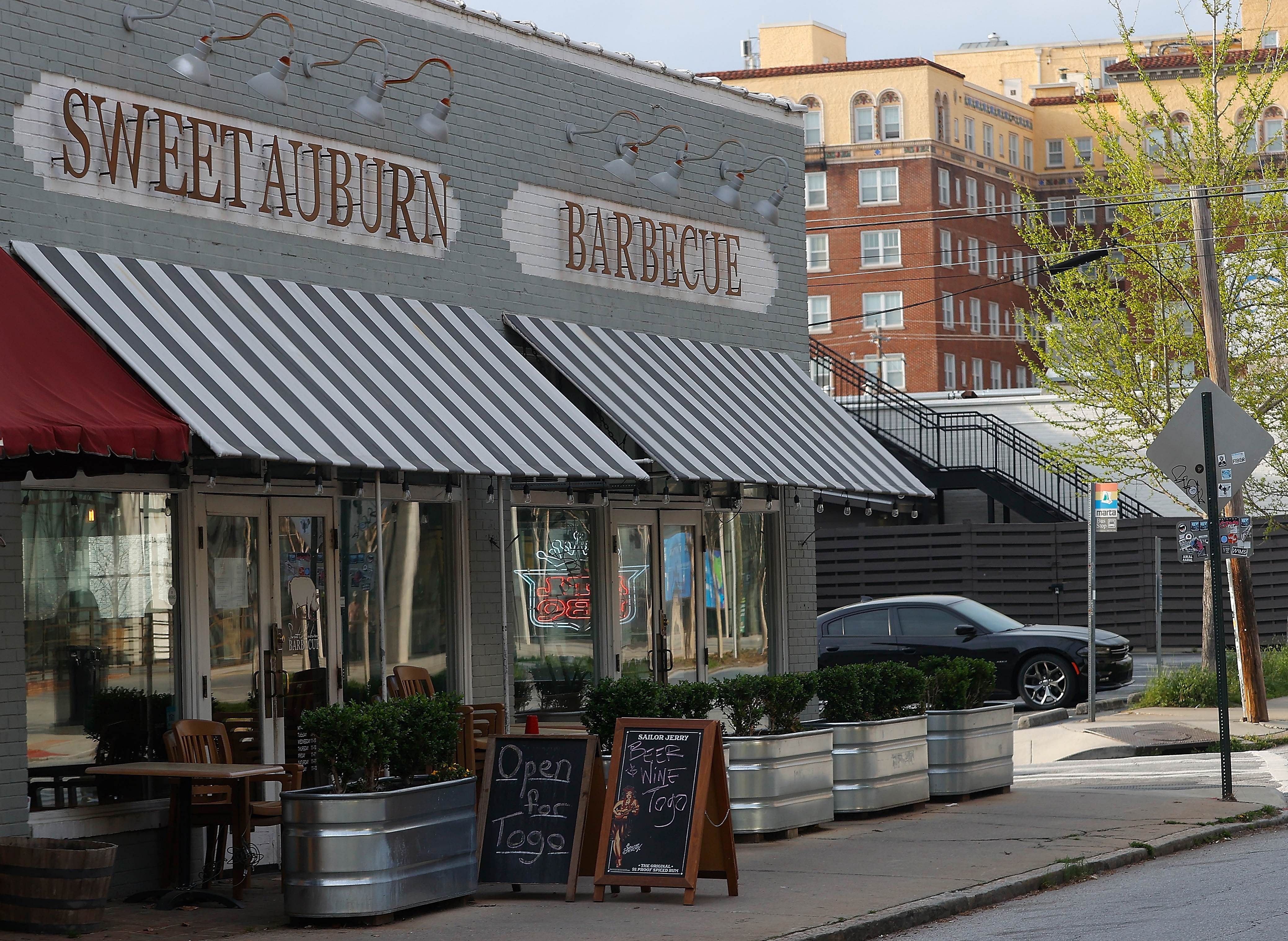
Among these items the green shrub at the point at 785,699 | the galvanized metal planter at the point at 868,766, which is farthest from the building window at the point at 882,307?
the green shrub at the point at 785,699

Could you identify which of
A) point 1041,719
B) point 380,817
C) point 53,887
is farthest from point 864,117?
point 53,887

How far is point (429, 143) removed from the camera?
40.4ft

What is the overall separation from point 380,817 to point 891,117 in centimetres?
6297

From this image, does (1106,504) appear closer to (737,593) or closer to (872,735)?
(737,593)

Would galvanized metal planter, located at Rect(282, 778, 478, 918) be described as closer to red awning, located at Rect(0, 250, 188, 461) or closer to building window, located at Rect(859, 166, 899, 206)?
red awning, located at Rect(0, 250, 188, 461)

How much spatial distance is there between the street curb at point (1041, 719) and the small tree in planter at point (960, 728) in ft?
20.4

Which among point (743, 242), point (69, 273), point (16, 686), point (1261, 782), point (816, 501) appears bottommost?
point (1261, 782)

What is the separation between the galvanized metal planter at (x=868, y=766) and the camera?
1241cm

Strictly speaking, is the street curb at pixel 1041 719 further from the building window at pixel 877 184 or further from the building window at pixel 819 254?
the building window at pixel 877 184

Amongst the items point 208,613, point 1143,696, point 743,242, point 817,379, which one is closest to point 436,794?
point 208,613

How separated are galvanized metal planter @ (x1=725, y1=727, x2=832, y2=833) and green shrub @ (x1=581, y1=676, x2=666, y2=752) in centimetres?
95

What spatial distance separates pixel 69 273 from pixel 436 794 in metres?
3.59

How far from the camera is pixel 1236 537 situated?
14.7m

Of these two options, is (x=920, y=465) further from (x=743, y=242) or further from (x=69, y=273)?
(x=69, y=273)
